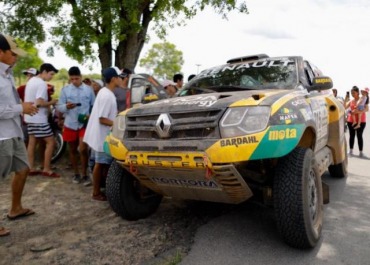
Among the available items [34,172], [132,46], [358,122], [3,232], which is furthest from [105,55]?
[358,122]

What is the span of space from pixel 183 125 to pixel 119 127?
0.85 m

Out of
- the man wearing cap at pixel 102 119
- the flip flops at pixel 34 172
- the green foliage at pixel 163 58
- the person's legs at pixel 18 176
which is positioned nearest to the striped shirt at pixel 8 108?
the person's legs at pixel 18 176

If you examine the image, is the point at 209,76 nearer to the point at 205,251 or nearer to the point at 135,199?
the point at 135,199

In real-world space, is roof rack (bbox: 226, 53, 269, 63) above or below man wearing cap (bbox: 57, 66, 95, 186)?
above

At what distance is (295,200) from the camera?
3059 millimetres

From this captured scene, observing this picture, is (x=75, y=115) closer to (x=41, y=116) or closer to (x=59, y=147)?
(x=41, y=116)

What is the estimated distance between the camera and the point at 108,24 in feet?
25.3

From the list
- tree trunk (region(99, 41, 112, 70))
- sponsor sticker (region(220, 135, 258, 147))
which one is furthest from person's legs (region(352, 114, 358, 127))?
sponsor sticker (region(220, 135, 258, 147))

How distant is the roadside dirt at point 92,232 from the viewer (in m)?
3.25

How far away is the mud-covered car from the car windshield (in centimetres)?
54

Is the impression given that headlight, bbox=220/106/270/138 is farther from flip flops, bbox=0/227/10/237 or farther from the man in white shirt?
the man in white shirt

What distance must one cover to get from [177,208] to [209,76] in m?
1.75

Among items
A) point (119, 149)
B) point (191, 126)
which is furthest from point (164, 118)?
point (119, 149)

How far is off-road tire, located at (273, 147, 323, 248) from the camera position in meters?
3.07
